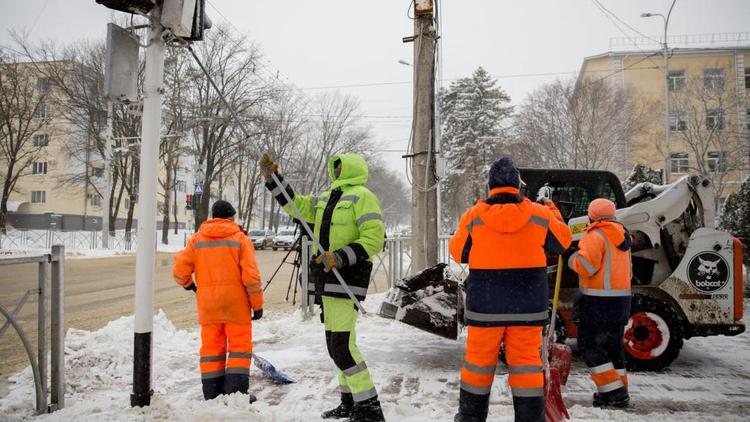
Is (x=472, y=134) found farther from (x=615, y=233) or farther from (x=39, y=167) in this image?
(x=39, y=167)

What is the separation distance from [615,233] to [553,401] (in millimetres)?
1664

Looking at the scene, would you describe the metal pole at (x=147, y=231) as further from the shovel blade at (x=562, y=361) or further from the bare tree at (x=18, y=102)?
the bare tree at (x=18, y=102)

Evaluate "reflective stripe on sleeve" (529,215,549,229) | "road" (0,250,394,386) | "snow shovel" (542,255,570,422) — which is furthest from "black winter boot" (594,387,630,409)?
"road" (0,250,394,386)

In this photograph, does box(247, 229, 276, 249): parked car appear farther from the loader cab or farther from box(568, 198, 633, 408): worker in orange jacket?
box(568, 198, 633, 408): worker in orange jacket

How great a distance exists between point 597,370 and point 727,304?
90.9 inches

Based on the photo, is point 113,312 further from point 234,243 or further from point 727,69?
point 727,69

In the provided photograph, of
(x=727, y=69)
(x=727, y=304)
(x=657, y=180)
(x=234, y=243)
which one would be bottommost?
(x=727, y=304)

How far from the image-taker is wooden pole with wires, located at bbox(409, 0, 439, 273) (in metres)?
7.11

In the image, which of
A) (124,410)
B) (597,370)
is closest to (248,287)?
(124,410)

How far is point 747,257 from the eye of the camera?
10500 mm

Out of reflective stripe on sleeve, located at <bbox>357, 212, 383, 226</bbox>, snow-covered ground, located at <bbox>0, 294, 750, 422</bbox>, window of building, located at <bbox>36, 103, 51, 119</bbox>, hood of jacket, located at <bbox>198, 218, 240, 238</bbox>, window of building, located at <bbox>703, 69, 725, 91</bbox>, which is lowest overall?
snow-covered ground, located at <bbox>0, 294, 750, 422</bbox>

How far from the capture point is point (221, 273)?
3.92 m

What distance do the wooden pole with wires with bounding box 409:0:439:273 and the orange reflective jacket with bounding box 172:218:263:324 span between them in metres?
3.60

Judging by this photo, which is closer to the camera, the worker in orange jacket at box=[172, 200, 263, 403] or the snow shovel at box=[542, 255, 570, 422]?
the snow shovel at box=[542, 255, 570, 422]
